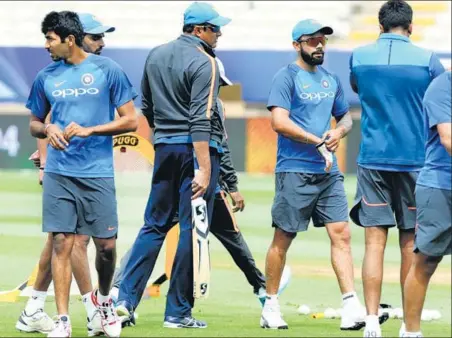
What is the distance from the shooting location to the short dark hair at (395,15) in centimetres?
793

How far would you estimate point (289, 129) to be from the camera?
8.10 meters

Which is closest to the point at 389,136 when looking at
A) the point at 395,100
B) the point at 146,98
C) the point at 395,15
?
the point at 395,100

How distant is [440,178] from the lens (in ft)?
22.4

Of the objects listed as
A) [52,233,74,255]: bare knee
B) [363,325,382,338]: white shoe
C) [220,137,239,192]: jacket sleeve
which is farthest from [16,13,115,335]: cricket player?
[363,325,382,338]: white shoe

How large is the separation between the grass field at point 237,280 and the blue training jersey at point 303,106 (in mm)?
1107

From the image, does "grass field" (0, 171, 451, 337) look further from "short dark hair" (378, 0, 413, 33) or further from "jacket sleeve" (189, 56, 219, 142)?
"short dark hair" (378, 0, 413, 33)

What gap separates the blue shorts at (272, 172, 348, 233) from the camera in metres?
8.30

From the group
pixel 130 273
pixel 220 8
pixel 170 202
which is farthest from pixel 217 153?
pixel 220 8

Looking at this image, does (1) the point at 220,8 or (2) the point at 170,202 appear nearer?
(2) the point at 170,202

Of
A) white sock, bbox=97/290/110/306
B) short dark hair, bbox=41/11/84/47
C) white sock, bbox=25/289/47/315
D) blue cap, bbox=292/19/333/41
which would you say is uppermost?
short dark hair, bbox=41/11/84/47

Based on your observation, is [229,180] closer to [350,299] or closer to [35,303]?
[350,299]

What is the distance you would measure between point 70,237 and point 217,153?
134 cm

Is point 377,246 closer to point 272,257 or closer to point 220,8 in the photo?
point 272,257

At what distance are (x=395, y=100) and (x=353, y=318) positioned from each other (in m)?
1.47
